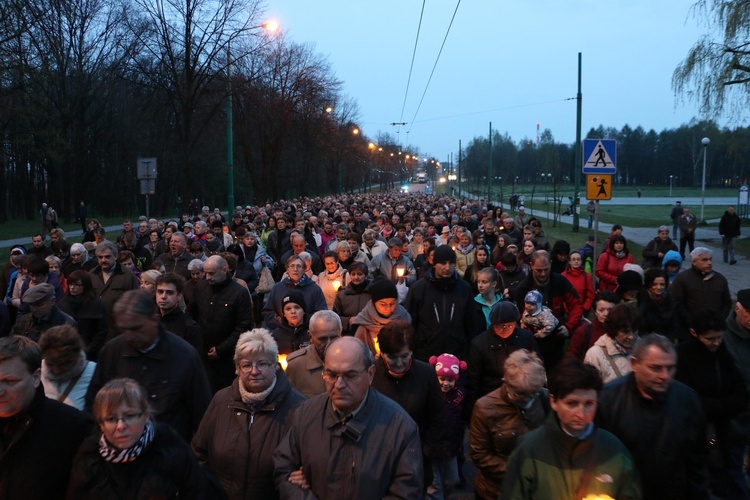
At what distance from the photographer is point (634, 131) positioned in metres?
148

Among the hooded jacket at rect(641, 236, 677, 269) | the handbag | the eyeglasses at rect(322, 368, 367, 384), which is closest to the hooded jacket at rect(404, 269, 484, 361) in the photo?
the eyeglasses at rect(322, 368, 367, 384)

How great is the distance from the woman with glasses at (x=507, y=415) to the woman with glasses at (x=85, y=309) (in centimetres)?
380

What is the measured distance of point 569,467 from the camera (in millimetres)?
3154

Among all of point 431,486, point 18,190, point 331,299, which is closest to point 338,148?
point 18,190

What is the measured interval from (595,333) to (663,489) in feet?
7.92

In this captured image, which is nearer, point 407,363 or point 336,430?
point 336,430

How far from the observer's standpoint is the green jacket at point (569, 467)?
10.3 feet

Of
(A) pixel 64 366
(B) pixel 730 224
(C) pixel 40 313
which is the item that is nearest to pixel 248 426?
(A) pixel 64 366

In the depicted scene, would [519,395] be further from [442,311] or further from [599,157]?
[599,157]

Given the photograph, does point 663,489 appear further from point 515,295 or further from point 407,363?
point 515,295

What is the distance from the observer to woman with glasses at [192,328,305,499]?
3.71 metres

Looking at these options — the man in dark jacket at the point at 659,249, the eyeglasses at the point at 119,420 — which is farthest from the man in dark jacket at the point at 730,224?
the eyeglasses at the point at 119,420

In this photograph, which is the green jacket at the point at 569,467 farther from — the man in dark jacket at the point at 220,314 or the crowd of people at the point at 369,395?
the man in dark jacket at the point at 220,314

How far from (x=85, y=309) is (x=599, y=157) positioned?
736cm
